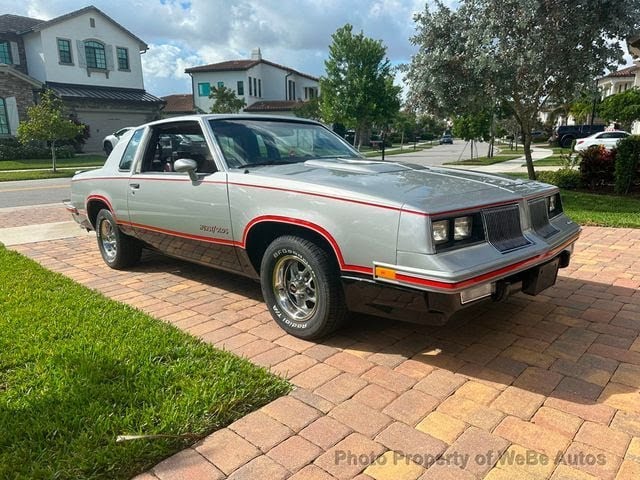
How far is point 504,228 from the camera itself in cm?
314

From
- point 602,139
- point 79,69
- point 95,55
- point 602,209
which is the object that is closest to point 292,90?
point 95,55

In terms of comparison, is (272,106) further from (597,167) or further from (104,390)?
(104,390)

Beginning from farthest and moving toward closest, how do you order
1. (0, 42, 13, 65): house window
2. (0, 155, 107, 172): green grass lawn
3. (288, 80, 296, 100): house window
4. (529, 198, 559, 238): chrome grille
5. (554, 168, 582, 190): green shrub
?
(288, 80, 296, 100): house window < (0, 42, 13, 65): house window < (0, 155, 107, 172): green grass lawn < (554, 168, 582, 190): green shrub < (529, 198, 559, 238): chrome grille

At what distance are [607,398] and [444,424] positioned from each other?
1032mm

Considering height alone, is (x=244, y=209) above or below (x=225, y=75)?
below

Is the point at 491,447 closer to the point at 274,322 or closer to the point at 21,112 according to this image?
the point at 274,322

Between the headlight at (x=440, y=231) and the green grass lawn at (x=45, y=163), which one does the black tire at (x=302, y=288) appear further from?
the green grass lawn at (x=45, y=163)

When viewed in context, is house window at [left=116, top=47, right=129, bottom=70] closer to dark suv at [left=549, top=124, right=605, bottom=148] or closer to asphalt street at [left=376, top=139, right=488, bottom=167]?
asphalt street at [left=376, top=139, right=488, bottom=167]

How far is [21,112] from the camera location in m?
29.5

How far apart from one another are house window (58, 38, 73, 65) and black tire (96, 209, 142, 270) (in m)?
32.0

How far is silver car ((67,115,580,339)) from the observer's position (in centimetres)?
283

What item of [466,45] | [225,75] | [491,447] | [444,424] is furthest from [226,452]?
[225,75]

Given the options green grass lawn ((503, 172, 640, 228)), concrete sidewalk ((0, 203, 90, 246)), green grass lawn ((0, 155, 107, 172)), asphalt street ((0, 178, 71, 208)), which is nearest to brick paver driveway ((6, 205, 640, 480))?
green grass lawn ((503, 172, 640, 228))

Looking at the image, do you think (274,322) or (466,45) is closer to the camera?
(274,322)
